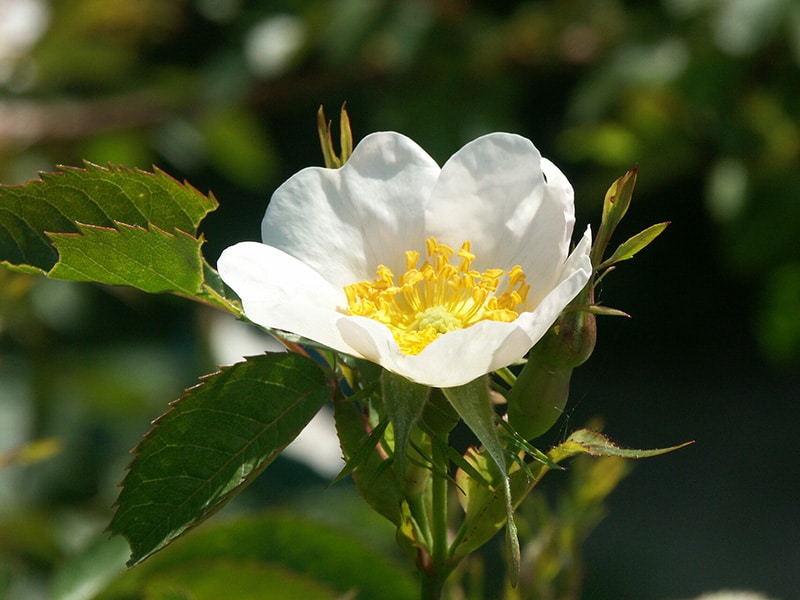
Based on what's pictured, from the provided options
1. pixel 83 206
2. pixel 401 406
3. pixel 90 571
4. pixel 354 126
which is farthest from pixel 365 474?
pixel 354 126

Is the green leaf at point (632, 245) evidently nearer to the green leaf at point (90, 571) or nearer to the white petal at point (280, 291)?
the white petal at point (280, 291)

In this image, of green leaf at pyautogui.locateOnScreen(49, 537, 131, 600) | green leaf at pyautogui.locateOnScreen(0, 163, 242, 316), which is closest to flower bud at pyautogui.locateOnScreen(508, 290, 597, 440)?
green leaf at pyautogui.locateOnScreen(0, 163, 242, 316)

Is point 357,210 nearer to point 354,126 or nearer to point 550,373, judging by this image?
point 550,373

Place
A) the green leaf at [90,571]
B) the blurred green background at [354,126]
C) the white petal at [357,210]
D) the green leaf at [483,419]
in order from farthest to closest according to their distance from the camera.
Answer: the blurred green background at [354,126], the green leaf at [90,571], the white petal at [357,210], the green leaf at [483,419]

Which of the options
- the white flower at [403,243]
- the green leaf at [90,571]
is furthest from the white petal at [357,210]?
the green leaf at [90,571]

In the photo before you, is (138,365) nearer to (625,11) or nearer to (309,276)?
(625,11)

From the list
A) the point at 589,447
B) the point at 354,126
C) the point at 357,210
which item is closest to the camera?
the point at 589,447
